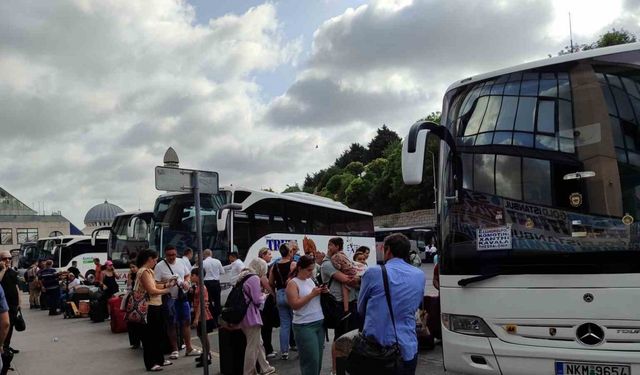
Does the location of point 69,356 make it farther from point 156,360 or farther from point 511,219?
point 511,219

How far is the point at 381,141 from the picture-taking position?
9169 cm

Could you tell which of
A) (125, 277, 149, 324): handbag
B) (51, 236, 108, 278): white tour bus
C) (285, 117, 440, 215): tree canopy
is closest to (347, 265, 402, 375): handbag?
(125, 277, 149, 324): handbag

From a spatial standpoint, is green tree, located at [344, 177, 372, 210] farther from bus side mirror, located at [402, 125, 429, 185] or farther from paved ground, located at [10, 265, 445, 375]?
bus side mirror, located at [402, 125, 429, 185]

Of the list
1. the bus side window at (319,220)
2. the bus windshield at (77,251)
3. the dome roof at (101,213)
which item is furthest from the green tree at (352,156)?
the bus side window at (319,220)

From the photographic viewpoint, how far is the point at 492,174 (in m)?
4.93

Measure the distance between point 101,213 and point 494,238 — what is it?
108213 mm

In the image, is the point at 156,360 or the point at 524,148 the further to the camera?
the point at 156,360

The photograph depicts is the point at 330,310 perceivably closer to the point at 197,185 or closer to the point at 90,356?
the point at 197,185

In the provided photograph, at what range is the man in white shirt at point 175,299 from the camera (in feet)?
28.5

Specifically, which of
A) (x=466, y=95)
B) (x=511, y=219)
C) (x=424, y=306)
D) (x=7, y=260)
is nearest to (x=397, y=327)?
(x=511, y=219)

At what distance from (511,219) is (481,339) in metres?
1.10

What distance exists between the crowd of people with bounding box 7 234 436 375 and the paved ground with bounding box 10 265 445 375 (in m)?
0.36

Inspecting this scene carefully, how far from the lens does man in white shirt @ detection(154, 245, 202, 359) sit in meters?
8.68

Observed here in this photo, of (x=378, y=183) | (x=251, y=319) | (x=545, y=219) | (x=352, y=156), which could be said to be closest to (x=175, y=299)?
(x=251, y=319)
